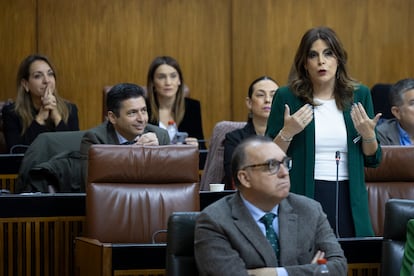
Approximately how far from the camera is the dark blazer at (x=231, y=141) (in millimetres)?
5645

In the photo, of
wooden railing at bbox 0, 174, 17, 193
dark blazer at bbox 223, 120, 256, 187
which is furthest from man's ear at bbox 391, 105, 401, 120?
wooden railing at bbox 0, 174, 17, 193

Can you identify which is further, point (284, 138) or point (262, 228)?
point (284, 138)

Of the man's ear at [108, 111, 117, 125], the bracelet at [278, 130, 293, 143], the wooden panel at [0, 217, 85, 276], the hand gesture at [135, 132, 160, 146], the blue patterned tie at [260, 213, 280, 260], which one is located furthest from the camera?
the man's ear at [108, 111, 117, 125]

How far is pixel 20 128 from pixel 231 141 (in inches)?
61.8

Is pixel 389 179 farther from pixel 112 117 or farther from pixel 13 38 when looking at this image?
pixel 13 38

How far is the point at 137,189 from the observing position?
4.56m

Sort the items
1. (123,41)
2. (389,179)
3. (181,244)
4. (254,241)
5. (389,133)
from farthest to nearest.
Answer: (123,41) → (389,133) → (389,179) → (181,244) → (254,241)

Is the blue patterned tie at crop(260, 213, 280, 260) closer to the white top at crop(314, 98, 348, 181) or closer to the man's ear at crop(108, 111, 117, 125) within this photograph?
the white top at crop(314, 98, 348, 181)

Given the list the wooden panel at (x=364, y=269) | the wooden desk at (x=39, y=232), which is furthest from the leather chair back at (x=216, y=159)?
the wooden panel at (x=364, y=269)

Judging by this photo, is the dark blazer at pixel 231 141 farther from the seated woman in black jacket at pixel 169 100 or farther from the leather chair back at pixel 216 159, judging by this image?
the seated woman in black jacket at pixel 169 100

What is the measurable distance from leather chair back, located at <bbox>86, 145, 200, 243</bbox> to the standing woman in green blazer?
568 mm

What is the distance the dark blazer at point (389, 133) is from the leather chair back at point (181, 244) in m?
2.44

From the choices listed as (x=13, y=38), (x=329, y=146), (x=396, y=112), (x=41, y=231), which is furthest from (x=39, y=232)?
(x=13, y=38)

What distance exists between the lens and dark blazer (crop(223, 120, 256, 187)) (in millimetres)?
5645
